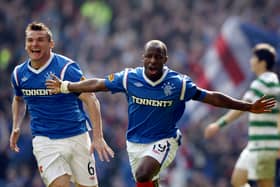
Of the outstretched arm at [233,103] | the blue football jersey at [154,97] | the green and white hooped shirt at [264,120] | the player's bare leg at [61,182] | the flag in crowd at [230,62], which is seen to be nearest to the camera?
the outstretched arm at [233,103]

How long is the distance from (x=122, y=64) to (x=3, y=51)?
99.5 inches

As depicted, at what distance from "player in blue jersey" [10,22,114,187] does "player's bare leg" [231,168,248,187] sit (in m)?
2.50

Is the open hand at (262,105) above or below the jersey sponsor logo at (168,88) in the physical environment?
below

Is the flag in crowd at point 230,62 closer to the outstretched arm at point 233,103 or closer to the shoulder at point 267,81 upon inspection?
the shoulder at point 267,81

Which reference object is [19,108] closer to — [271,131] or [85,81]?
[85,81]

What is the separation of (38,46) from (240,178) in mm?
3523

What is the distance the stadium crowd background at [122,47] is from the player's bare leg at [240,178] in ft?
15.9

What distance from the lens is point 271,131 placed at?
14.5 metres

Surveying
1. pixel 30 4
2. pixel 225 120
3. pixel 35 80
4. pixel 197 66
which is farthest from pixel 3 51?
pixel 35 80

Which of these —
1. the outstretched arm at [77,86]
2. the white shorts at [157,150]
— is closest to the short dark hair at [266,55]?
the white shorts at [157,150]

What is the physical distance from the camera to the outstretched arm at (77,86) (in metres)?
12.1

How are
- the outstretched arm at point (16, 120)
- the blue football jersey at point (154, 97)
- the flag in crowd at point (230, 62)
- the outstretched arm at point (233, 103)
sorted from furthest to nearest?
the flag in crowd at point (230, 62), the outstretched arm at point (16, 120), the blue football jersey at point (154, 97), the outstretched arm at point (233, 103)

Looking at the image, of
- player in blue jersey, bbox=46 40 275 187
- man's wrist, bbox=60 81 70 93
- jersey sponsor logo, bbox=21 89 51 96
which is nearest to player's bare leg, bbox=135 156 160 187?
player in blue jersey, bbox=46 40 275 187

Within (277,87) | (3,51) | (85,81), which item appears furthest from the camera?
(3,51)
